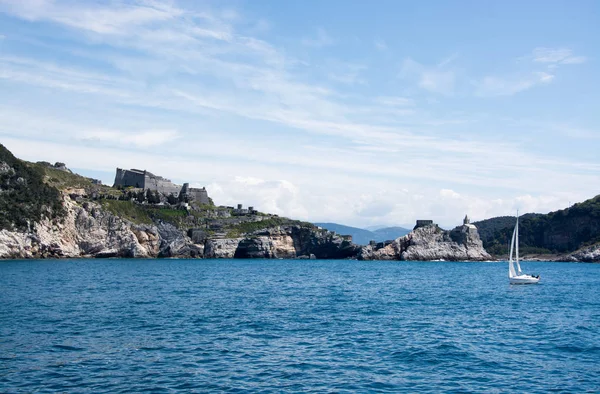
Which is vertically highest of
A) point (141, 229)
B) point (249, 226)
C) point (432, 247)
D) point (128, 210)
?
point (128, 210)

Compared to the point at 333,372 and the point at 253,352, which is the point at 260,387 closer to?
the point at 333,372

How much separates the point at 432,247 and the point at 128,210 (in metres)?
101

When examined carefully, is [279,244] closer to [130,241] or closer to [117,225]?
[130,241]

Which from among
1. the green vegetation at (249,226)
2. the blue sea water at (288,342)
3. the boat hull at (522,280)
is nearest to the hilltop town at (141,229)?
the green vegetation at (249,226)

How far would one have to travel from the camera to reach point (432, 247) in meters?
189

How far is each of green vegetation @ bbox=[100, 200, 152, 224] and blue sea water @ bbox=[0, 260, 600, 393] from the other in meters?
98.3

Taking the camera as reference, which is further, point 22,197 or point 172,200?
point 172,200

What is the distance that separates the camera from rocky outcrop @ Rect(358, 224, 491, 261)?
614 ft

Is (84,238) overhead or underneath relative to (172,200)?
underneath

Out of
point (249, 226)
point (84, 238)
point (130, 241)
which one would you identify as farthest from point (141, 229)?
point (249, 226)

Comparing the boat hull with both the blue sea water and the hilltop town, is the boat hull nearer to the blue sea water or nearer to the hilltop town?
the blue sea water

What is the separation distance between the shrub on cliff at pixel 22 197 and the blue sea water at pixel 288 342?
2776 inches

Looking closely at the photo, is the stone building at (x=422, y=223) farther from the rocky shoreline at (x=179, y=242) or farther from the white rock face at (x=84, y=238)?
the white rock face at (x=84, y=238)

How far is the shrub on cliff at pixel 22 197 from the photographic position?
120875mm
